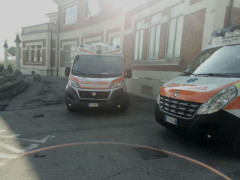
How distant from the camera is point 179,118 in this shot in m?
3.81

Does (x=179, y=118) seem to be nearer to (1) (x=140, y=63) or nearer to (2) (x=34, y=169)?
(2) (x=34, y=169)

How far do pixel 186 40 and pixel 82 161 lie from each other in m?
7.27

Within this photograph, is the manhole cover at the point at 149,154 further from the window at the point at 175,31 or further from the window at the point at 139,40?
the window at the point at 139,40

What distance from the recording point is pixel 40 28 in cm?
2391

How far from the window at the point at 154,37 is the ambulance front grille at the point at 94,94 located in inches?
219

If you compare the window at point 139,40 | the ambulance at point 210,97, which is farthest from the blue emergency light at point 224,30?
the window at point 139,40

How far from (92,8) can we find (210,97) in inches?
673

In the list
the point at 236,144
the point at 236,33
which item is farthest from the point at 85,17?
the point at 236,144

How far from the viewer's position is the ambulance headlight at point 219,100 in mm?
3270

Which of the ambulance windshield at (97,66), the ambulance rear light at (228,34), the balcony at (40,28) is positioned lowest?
the ambulance windshield at (97,66)

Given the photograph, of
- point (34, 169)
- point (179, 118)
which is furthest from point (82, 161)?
point (179, 118)

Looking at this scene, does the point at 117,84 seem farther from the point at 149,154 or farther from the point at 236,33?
the point at 236,33

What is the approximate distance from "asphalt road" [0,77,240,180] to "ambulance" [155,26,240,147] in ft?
1.64

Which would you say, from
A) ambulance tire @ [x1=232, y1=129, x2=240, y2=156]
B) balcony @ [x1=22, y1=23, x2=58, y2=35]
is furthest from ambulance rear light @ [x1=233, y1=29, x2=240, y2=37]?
balcony @ [x1=22, y1=23, x2=58, y2=35]
